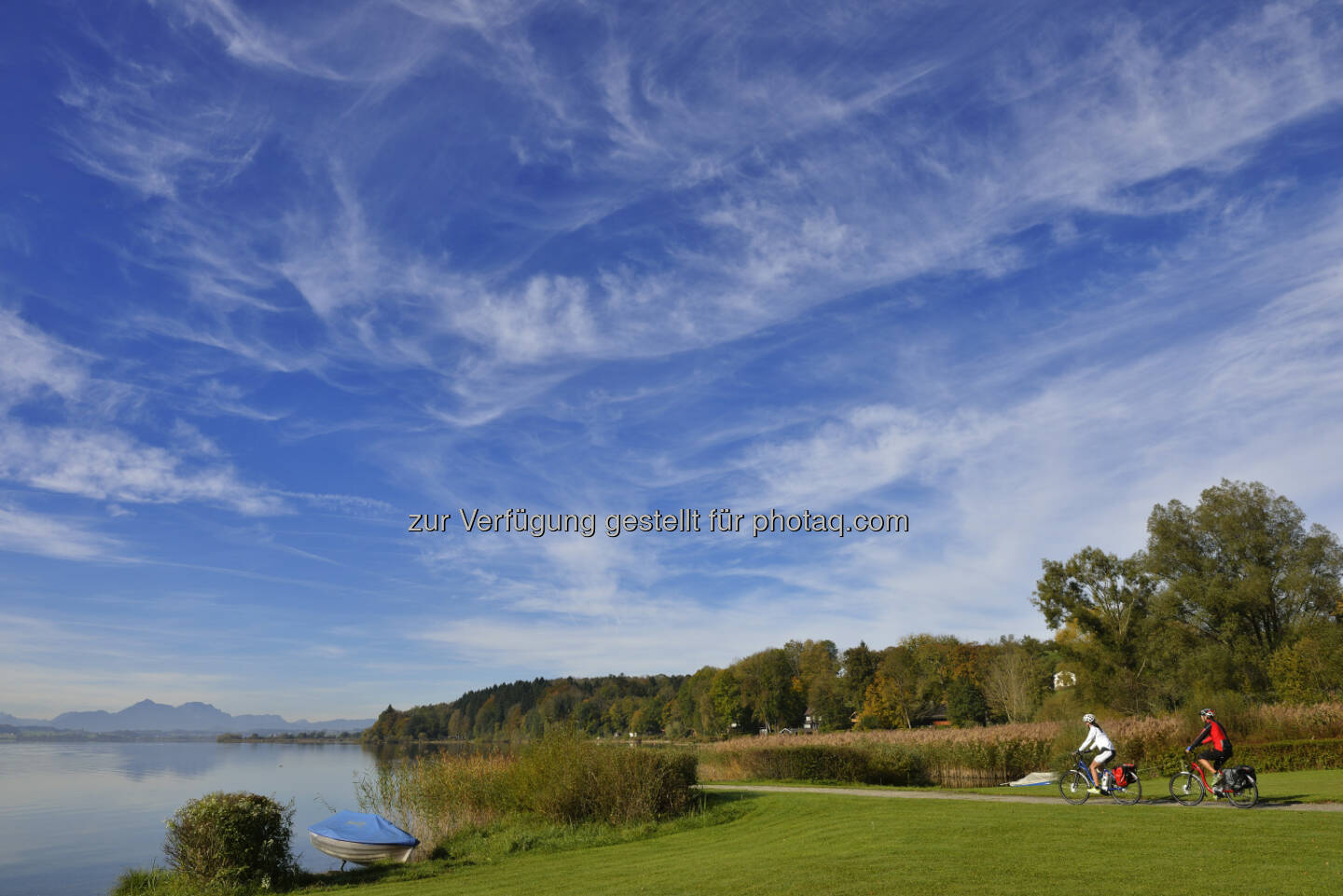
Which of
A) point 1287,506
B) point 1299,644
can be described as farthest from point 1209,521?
point 1299,644

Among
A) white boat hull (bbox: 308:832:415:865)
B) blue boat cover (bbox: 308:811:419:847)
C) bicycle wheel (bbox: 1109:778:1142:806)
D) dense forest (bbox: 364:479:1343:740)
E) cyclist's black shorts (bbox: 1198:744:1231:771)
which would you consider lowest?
white boat hull (bbox: 308:832:415:865)

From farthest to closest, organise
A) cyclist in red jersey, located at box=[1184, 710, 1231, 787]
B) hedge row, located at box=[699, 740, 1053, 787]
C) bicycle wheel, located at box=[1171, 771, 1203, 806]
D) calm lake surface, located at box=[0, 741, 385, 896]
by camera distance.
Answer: hedge row, located at box=[699, 740, 1053, 787]
calm lake surface, located at box=[0, 741, 385, 896]
bicycle wheel, located at box=[1171, 771, 1203, 806]
cyclist in red jersey, located at box=[1184, 710, 1231, 787]

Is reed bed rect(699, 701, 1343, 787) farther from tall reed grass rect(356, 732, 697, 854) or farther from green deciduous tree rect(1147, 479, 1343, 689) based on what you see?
green deciduous tree rect(1147, 479, 1343, 689)

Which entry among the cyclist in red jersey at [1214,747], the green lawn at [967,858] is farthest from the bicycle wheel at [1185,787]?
the green lawn at [967,858]

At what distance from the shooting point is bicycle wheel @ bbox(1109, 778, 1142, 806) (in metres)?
15.7

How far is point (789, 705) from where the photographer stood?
3137 inches

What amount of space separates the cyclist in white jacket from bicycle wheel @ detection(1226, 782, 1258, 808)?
6.53ft

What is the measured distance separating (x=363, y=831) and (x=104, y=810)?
731 inches

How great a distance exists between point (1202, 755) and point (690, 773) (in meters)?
11.7

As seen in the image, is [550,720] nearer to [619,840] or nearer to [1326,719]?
[619,840]

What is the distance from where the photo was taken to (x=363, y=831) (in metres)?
17.2

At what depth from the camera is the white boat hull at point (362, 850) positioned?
661 inches

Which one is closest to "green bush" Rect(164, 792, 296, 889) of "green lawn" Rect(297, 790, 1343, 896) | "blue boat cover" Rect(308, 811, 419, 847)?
"green lawn" Rect(297, 790, 1343, 896)

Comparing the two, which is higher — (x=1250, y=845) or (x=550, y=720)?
(x=550, y=720)
